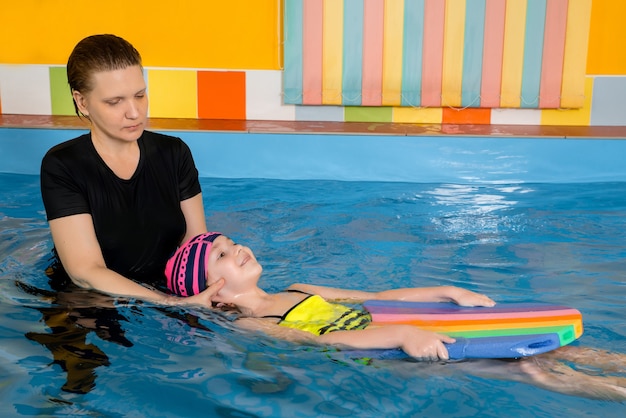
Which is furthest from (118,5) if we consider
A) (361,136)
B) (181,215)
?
(181,215)

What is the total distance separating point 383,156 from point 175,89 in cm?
175

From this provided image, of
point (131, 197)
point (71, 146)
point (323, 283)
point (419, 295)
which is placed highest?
point (71, 146)

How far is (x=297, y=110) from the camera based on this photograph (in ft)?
18.8

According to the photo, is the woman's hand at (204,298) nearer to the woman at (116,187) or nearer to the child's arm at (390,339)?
the woman at (116,187)

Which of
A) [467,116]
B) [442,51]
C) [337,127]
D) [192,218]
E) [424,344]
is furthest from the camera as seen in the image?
[467,116]

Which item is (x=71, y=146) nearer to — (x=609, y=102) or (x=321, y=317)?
(x=321, y=317)

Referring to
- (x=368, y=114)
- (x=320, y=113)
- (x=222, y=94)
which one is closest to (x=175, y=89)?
(x=222, y=94)

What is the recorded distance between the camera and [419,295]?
254cm

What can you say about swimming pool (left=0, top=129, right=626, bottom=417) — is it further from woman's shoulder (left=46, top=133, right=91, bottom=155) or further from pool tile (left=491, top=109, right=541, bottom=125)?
pool tile (left=491, top=109, right=541, bottom=125)

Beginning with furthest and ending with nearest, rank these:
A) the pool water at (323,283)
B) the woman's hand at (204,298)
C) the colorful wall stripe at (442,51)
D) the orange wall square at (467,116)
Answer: the orange wall square at (467,116)
the colorful wall stripe at (442,51)
the woman's hand at (204,298)
the pool water at (323,283)

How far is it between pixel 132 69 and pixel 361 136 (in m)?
2.66

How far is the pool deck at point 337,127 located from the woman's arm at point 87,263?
2590 mm

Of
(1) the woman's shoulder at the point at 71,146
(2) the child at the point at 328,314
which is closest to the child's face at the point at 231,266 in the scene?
(2) the child at the point at 328,314

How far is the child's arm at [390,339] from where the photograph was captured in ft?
6.86
